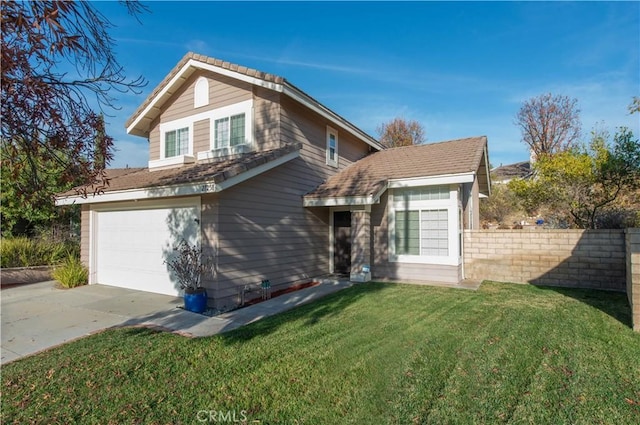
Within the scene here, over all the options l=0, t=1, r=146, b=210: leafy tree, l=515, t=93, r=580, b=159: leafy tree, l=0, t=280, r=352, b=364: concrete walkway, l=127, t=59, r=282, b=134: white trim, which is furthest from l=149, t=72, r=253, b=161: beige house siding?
l=515, t=93, r=580, b=159: leafy tree

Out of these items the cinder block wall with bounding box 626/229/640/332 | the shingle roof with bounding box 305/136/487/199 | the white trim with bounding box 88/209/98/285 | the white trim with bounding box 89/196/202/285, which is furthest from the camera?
the white trim with bounding box 88/209/98/285

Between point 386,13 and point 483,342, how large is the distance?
410 inches

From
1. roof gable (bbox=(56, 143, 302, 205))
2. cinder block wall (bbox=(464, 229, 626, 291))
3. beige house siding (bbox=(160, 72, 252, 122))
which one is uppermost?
beige house siding (bbox=(160, 72, 252, 122))

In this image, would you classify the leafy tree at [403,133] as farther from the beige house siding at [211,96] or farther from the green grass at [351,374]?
the green grass at [351,374]

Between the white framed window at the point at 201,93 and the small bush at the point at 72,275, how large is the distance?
20.3ft

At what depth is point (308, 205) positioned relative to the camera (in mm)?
10406

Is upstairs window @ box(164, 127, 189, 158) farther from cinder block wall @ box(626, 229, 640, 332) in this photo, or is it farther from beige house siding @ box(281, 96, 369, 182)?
cinder block wall @ box(626, 229, 640, 332)

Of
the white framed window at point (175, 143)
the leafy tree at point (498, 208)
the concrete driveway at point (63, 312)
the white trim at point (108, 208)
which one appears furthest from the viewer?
the leafy tree at point (498, 208)

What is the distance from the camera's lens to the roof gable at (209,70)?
30.7 ft

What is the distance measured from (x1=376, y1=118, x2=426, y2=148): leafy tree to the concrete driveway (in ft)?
94.3

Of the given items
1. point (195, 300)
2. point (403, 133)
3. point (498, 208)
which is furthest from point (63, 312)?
point (403, 133)

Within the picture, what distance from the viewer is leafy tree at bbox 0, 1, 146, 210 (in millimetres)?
2543

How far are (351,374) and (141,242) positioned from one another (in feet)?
24.9

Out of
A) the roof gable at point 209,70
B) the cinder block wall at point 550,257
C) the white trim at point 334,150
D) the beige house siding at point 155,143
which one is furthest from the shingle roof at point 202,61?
the cinder block wall at point 550,257
